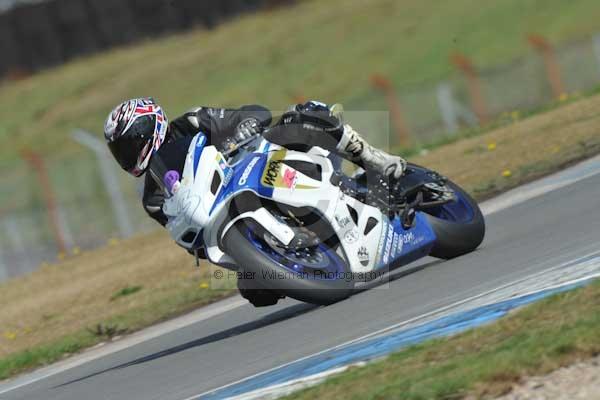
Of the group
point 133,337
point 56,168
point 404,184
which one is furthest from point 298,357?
point 56,168

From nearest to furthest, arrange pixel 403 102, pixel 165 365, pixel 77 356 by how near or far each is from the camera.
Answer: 1. pixel 165 365
2. pixel 77 356
3. pixel 403 102

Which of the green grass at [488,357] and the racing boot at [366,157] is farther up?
the racing boot at [366,157]

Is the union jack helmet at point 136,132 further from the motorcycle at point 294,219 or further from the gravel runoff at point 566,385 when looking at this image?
the gravel runoff at point 566,385

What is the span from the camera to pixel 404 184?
8.59m

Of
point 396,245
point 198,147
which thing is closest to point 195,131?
point 198,147

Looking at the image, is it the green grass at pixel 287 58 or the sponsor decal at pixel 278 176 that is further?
the green grass at pixel 287 58

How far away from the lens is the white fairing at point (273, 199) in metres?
7.97

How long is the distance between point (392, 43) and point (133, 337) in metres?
22.0

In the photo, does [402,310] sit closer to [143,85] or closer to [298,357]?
[298,357]

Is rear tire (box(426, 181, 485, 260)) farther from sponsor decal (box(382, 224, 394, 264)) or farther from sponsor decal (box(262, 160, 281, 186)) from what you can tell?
sponsor decal (box(262, 160, 281, 186))

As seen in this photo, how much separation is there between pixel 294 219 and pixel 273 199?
0.22m

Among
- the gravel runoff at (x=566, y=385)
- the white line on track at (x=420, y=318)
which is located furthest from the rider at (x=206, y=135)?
the gravel runoff at (x=566, y=385)

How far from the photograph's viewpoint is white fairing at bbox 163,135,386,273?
7973 millimetres

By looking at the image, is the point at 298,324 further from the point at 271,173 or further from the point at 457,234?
the point at 457,234
